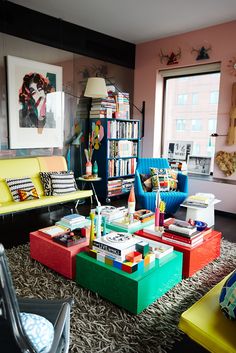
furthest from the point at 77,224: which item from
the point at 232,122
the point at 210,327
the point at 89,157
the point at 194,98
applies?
the point at 194,98

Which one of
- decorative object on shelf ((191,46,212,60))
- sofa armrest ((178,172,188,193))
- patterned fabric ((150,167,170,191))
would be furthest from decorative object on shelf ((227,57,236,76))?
patterned fabric ((150,167,170,191))

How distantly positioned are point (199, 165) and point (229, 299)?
380 centimetres

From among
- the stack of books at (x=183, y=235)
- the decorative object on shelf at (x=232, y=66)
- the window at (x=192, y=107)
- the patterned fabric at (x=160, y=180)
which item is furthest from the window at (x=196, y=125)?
the stack of books at (x=183, y=235)

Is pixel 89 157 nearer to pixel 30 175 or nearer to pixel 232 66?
pixel 30 175

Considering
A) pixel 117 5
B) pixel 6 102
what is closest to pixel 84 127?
pixel 6 102

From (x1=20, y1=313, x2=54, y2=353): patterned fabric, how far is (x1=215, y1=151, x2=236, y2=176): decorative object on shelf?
12.3ft

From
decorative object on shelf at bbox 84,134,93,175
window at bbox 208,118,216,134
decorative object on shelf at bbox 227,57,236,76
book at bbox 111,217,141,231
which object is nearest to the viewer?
book at bbox 111,217,141,231

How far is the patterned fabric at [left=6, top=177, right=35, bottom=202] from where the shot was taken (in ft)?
10.8

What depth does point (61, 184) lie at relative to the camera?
12.2ft

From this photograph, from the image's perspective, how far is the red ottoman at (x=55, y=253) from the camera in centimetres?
216

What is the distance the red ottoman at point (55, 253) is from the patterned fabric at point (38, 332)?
1162mm

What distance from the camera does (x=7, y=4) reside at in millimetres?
3469

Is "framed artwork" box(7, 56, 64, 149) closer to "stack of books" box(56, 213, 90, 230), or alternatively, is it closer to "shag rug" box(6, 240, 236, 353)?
"stack of books" box(56, 213, 90, 230)

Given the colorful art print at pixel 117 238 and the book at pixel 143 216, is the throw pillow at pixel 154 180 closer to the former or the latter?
the book at pixel 143 216
